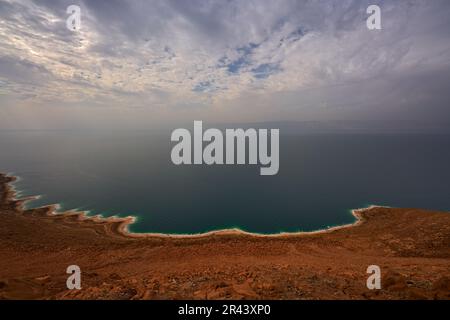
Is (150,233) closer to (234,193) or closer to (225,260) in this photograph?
(225,260)

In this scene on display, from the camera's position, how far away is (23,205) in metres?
51.2

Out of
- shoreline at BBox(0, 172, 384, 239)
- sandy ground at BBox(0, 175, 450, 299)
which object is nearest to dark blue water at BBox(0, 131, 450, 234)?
shoreline at BBox(0, 172, 384, 239)

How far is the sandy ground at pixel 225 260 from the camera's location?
12844mm

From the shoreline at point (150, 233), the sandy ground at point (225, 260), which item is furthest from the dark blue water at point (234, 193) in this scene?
the sandy ground at point (225, 260)

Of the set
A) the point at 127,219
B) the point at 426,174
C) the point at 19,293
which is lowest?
the point at 127,219

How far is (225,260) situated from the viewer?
23000 mm

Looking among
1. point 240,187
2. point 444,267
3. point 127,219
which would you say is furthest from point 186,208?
point 444,267

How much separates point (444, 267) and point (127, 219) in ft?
155

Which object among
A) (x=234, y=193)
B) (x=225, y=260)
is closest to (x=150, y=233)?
(x=225, y=260)

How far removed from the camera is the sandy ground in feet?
42.1

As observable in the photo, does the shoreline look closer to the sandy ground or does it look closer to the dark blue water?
the sandy ground

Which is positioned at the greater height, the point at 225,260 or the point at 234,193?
the point at 234,193

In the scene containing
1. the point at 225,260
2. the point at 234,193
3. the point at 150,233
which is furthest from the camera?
the point at 234,193
